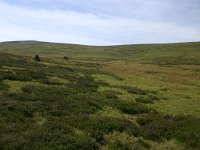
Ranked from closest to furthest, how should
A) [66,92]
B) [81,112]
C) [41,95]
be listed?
[81,112]
[41,95]
[66,92]

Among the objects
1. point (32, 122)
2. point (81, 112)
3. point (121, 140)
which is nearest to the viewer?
point (121, 140)

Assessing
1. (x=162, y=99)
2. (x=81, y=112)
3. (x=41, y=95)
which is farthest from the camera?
(x=162, y=99)

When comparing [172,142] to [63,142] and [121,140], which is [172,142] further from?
[63,142]

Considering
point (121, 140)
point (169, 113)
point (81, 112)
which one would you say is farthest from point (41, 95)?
point (121, 140)

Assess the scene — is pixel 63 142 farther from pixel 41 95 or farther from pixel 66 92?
pixel 66 92

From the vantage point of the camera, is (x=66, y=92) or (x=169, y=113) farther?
(x=66, y=92)

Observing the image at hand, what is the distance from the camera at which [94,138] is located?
14.9 m

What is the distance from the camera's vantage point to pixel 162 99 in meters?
28.6

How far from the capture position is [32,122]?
16.5 m

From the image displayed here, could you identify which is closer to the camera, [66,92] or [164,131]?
[164,131]

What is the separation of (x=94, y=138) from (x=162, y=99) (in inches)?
578

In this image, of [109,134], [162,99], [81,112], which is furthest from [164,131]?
[162,99]

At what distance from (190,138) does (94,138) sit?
4325 millimetres

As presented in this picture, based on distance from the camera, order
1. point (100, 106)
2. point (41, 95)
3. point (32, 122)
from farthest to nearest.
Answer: point (41, 95), point (100, 106), point (32, 122)
